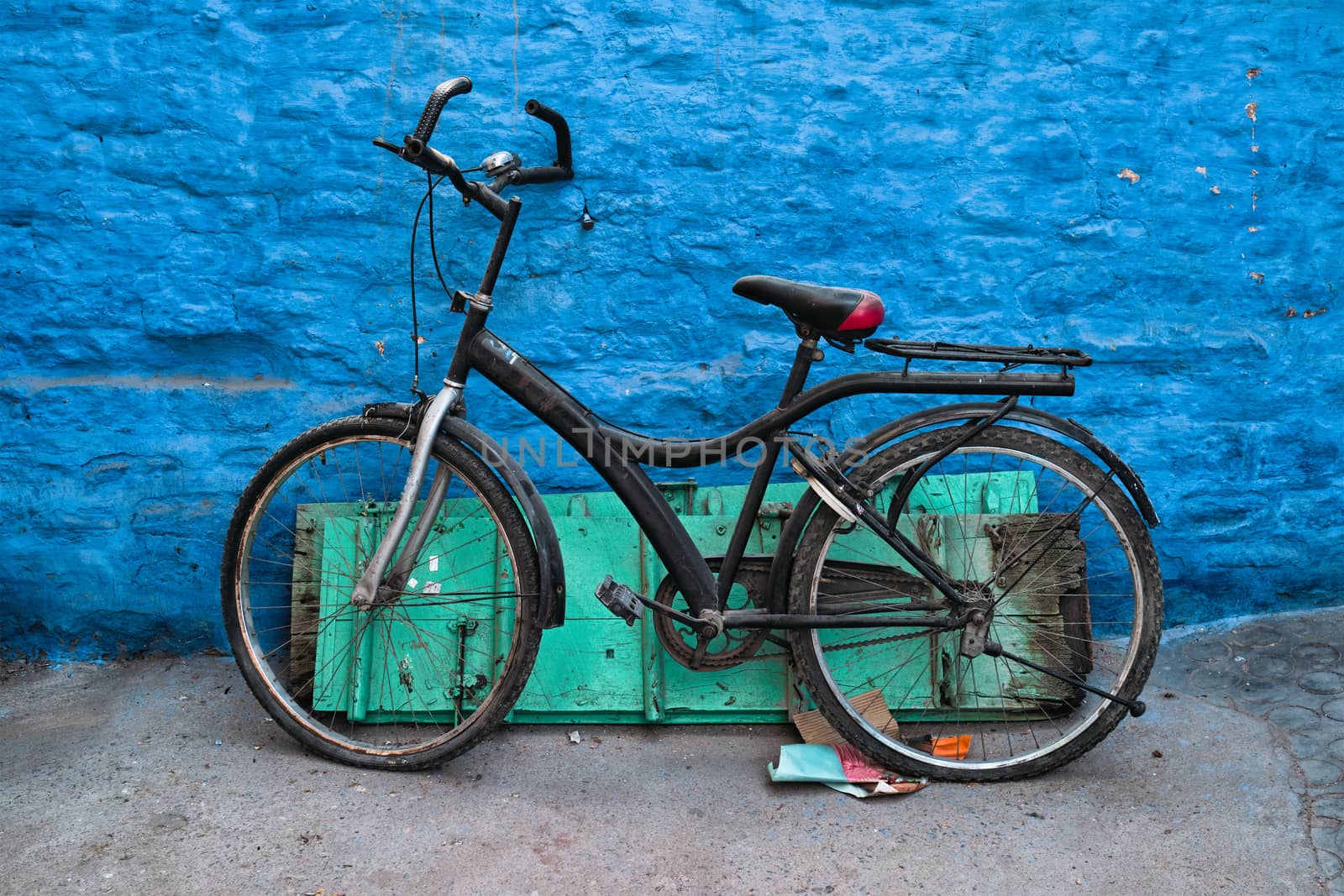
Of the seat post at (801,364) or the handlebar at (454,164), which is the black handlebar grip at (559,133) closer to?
the handlebar at (454,164)

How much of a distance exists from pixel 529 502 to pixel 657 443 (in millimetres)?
414

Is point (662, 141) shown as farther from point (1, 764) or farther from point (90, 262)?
point (1, 764)

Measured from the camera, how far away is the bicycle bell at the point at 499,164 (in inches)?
104

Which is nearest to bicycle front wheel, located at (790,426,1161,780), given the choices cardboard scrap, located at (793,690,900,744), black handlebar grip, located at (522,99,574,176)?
cardboard scrap, located at (793,690,900,744)

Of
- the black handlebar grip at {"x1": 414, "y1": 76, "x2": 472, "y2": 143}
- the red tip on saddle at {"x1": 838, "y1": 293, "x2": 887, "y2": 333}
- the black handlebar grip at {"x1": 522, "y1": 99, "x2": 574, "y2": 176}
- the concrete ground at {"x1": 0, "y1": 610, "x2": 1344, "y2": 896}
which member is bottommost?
the concrete ground at {"x1": 0, "y1": 610, "x2": 1344, "y2": 896}

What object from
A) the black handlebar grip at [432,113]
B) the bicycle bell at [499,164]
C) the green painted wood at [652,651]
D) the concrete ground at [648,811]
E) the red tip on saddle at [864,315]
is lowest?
the concrete ground at [648,811]

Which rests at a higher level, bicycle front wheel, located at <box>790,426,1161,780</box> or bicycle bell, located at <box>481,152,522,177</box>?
bicycle bell, located at <box>481,152,522,177</box>

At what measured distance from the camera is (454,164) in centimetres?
281

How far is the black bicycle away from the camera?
2727mm

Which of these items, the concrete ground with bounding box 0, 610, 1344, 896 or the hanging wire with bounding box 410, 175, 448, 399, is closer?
the concrete ground with bounding box 0, 610, 1344, 896

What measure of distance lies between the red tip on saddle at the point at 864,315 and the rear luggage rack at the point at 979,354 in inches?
3.0

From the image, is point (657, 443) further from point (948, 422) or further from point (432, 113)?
point (432, 113)

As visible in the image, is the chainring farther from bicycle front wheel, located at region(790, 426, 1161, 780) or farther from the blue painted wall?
the blue painted wall

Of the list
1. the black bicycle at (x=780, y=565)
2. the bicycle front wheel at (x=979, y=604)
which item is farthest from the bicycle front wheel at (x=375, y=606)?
the bicycle front wheel at (x=979, y=604)
